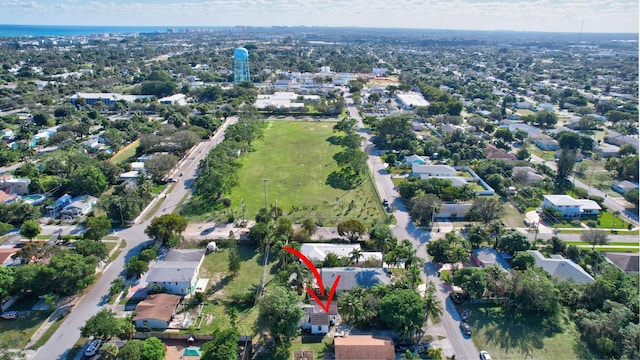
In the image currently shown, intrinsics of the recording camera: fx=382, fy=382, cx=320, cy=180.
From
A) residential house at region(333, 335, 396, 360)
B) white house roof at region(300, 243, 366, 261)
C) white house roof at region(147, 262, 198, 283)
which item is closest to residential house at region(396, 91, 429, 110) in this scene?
white house roof at region(300, 243, 366, 261)

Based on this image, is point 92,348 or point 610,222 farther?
point 610,222

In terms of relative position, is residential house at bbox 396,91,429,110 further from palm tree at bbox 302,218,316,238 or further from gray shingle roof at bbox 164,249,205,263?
gray shingle roof at bbox 164,249,205,263

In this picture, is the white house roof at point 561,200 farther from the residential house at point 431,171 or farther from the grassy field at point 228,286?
the grassy field at point 228,286

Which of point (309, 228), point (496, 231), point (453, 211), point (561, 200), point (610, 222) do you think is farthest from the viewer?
point (561, 200)

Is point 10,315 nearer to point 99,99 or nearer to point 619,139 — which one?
point 99,99

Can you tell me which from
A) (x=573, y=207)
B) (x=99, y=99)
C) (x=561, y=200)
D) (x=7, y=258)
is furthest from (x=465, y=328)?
(x=99, y=99)

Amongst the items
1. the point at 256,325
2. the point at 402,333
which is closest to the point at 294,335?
the point at 256,325
